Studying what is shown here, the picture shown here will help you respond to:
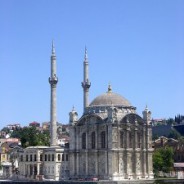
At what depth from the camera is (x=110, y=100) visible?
75875 mm

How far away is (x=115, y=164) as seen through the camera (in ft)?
234

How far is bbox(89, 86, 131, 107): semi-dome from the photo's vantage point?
248 feet

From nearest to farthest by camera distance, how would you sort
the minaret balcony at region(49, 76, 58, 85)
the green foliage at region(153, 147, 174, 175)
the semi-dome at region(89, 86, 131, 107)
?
the semi-dome at region(89, 86, 131, 107), the green foliage at region(153, 147, 174, 175), the minaret balcony at region(49, 76, 58, 85)

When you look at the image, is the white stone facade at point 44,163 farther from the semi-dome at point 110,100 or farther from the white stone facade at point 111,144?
the semi-dome at point 110,100

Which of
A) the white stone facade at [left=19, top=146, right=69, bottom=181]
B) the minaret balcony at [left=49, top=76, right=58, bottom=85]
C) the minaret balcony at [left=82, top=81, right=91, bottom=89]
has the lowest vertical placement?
the white stone facade at [left=19, top=146, right=69, bottom=181]

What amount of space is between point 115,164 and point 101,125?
17.9ft

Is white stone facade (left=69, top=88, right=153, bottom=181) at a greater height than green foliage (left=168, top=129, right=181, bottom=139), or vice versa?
green foliage (left=168, top=129, right=181, bottom=139)

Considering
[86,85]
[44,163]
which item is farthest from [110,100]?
[44,163]

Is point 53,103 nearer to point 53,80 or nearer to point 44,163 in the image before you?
point 53,80

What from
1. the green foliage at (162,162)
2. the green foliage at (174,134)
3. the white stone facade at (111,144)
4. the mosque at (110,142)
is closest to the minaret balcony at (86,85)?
the mosque at (110,142)

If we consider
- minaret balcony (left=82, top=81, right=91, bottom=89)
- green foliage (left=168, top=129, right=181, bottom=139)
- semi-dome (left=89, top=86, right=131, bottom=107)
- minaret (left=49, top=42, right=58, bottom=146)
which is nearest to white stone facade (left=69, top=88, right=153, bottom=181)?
Result: semi-dome (left=89, top=86, right=131, bottom=107)

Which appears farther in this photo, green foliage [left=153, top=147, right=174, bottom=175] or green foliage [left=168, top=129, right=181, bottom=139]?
green foliage [left=168, top=129, right=181, bottom=139]

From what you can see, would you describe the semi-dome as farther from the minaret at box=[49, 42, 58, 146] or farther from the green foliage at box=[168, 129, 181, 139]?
the green foliage at box=[168, 129, 181, 139]

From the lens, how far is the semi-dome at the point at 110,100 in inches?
2975
